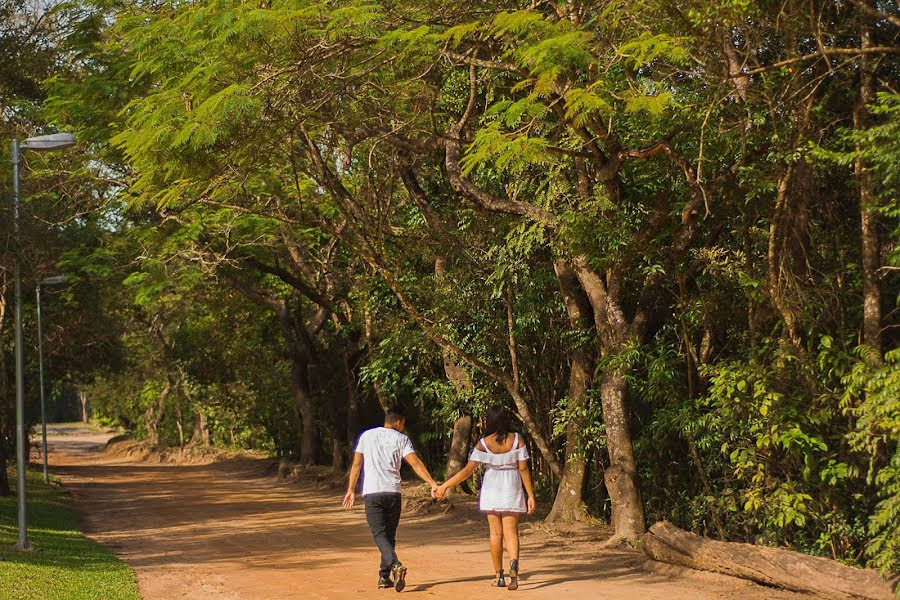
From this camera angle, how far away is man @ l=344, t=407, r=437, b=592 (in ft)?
34.3

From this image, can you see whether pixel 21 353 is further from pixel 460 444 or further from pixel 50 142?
pixel 460 444

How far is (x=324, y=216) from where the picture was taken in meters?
22.0

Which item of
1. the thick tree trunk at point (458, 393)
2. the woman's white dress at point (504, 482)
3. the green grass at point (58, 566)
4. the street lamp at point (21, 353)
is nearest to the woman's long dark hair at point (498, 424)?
the woman's white dress at point (504, 482)

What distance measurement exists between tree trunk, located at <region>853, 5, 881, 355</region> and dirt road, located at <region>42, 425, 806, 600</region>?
2.70 meters

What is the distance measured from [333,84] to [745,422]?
6.36 meters

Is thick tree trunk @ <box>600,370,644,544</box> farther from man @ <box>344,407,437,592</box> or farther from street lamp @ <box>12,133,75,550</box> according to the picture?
street lamp @ <box>12,133,75,550</box>

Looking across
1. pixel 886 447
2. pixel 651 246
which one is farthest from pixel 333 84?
→ pixel 886 447

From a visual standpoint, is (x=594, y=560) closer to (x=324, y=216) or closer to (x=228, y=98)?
(x=228, y=98)

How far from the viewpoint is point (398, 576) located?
34.6 ft

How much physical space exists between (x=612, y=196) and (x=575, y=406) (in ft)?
11.3

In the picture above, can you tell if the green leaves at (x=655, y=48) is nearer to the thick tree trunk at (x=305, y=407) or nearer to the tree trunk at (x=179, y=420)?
the thick tree trunk at (x=305, y=407)

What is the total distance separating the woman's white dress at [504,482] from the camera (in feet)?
34.1

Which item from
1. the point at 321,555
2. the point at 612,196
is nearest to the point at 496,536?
the point at 321,555

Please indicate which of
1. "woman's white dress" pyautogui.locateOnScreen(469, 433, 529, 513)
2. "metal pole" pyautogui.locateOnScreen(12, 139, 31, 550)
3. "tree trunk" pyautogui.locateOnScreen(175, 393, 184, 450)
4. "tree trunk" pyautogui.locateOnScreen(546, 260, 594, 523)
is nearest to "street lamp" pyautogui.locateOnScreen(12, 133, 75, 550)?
"metal pole" pyautogui.locateOnScreen(12, 139, 31, 550)
